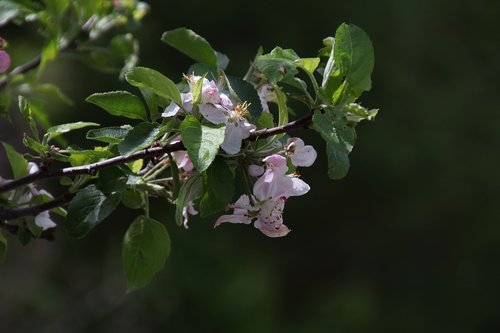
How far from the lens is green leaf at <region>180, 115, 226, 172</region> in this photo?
19.1 inches

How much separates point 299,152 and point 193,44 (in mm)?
129

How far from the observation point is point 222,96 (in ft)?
1.80

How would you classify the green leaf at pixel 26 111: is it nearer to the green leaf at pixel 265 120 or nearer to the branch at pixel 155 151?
the branch at pixel 155 151

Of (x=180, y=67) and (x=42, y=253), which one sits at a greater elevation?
(x=180, y=67)

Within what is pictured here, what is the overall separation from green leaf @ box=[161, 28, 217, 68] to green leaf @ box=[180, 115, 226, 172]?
12 centimetres

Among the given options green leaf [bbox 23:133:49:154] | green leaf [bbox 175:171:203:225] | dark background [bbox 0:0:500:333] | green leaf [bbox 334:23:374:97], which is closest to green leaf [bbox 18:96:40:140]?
green leaf [bbox 23:133:49:154]

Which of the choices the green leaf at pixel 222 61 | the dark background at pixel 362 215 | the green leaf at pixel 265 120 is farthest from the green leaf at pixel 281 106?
the dark background at pixel 362 215

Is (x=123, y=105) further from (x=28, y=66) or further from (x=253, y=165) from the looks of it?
(x=28, y=66)

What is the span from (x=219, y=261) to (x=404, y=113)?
2.98 ft

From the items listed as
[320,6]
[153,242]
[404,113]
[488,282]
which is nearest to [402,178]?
[404,113]

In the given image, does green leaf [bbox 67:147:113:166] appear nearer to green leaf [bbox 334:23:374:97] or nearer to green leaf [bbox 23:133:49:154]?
green leaf [bbox 23:133:49:154]

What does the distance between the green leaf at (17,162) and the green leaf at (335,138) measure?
25cm

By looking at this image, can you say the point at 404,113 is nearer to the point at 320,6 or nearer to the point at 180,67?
the point at 320,6

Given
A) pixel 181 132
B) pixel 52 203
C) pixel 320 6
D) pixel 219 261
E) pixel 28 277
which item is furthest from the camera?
pixel 28 277
